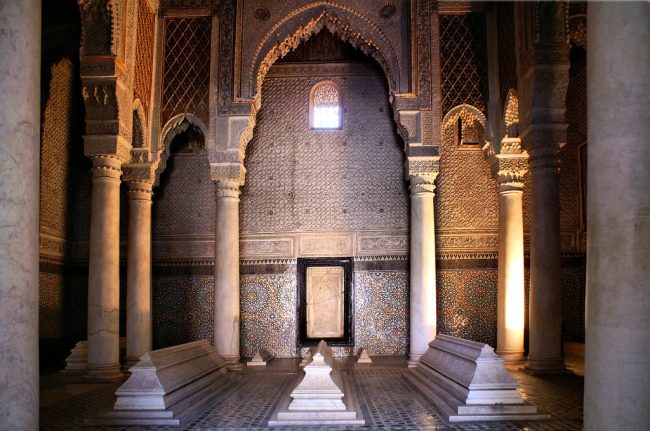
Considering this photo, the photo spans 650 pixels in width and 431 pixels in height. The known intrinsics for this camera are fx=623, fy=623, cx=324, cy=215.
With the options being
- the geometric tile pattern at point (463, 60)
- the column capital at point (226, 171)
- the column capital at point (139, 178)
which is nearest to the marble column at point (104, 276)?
the column capital at point (139, 178)

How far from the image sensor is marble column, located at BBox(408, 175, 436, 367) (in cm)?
1005

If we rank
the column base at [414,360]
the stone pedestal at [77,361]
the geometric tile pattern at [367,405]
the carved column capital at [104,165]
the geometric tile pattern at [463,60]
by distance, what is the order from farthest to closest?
the geometric tile pattern at [463,60] < the column base at [414,360] < the stone pedestal at [77,361] < the carved column capital at [104,165] < the geometric tile pattern at [367,405]

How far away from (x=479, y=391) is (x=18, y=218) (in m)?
4.66

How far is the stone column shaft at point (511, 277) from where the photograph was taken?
10.2m

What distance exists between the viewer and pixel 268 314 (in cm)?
1203

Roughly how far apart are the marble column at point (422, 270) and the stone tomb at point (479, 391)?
8.47ft

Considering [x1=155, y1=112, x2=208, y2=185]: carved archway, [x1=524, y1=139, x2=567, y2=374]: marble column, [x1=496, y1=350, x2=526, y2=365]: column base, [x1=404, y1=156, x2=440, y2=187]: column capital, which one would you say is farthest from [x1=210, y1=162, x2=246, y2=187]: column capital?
[x1=496, y1=350, x2=526, y2=365]: column base

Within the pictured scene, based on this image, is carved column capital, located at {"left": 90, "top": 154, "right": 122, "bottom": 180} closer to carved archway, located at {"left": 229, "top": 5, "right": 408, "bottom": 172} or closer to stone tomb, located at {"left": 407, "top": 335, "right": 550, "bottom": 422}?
carved archway, located at {"left": 229, "top": 5, "right": 408, "bottom": 172}

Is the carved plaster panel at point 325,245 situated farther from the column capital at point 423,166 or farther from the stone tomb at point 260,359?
the column capital at point 423,166

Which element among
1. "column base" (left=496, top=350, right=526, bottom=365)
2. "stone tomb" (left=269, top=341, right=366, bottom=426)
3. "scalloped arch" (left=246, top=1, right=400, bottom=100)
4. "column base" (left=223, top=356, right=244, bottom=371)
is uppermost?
"scalloped arch" (left=246, top=1, right=400, bottom=100)

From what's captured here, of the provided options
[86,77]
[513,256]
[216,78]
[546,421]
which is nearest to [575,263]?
[513,256]

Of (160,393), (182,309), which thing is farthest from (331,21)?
(160,393)

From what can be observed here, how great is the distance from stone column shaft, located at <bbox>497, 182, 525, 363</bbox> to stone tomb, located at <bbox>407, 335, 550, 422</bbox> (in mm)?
3036

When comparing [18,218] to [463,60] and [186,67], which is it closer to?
[186,67]
